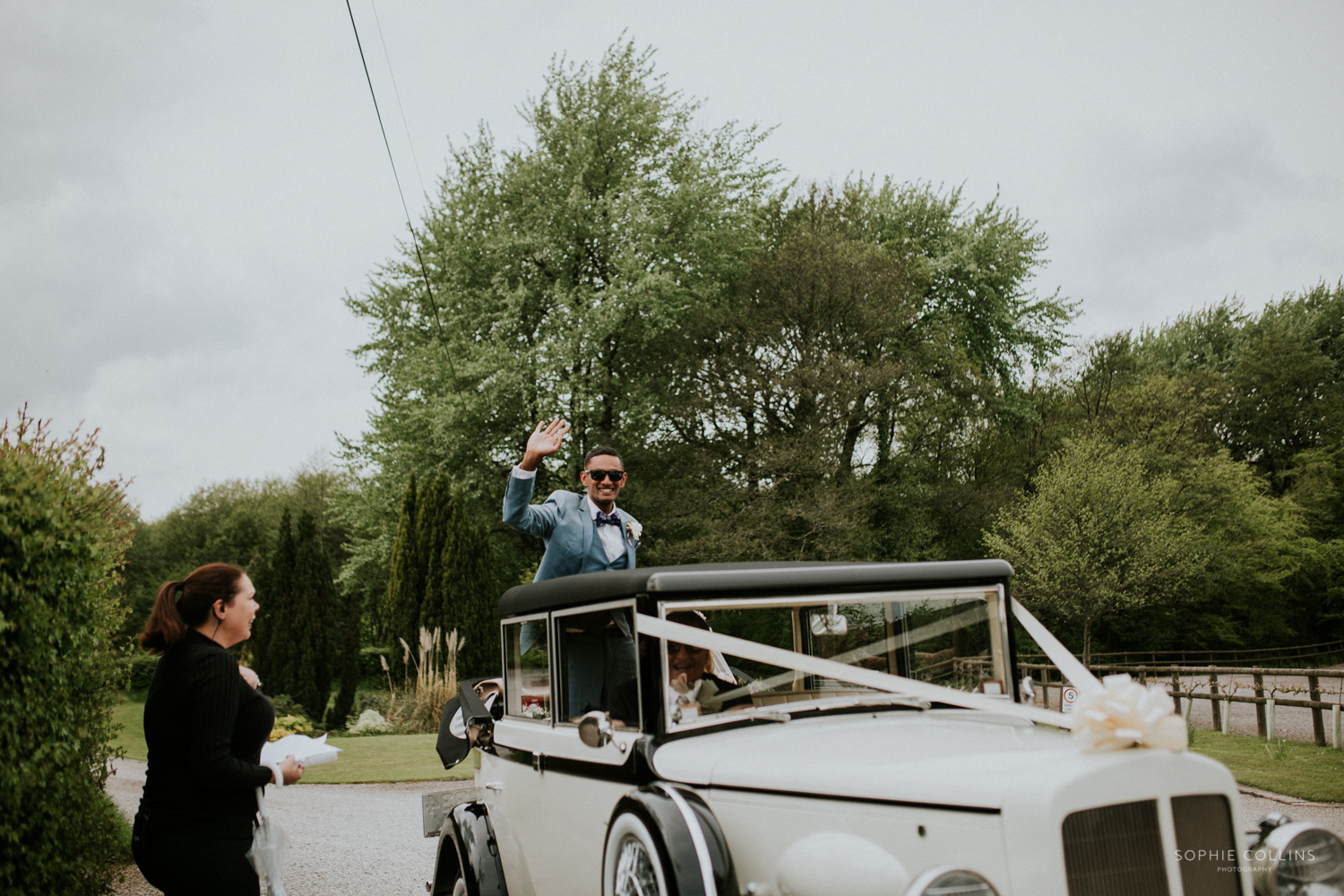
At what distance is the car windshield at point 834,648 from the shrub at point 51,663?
281cm

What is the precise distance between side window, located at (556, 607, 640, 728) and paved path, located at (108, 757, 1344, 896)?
3.70 m

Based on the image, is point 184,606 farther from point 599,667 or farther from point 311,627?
point 311,627

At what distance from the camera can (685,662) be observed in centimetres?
324

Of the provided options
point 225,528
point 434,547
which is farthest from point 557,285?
point 225,528

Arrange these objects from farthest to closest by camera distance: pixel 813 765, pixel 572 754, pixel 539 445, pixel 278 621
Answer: pixel 278 621 < pixel 539 445 < pixel 572 754 < pixel 813 765

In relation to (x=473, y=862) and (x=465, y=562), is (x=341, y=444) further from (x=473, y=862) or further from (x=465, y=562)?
(x=473, y=862)

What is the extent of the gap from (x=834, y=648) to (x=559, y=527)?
5.62ft

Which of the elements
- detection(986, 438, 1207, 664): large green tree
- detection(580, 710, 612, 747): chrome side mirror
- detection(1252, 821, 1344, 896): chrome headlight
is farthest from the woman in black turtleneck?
detection(986, 438, 1207, 664): large green tree

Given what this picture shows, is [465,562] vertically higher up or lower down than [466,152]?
lower down

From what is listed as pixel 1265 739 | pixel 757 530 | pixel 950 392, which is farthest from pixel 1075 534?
pixel 1265 739

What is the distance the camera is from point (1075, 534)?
22.0m

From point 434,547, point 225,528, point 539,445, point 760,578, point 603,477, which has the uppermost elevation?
point 225,528

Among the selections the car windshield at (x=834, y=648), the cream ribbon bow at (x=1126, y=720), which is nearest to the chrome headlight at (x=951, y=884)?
the cream ribbon bow at (x=1126, y=720)

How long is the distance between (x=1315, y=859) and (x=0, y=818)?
4894 mm
